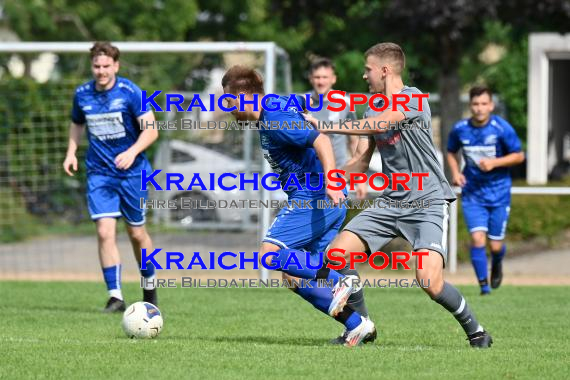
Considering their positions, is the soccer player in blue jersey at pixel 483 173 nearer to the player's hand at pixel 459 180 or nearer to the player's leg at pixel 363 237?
the player's hand at pixel 459 180

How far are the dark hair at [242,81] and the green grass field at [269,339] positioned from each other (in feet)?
5.80

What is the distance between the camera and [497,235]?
42.0 ft

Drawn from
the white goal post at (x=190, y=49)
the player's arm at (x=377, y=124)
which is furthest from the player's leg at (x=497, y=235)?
the player's arm at (x=377, y=124)

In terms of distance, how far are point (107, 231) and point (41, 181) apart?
7212 millimetres

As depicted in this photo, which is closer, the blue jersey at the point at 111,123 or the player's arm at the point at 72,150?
the blue jersey at the point at 111,123

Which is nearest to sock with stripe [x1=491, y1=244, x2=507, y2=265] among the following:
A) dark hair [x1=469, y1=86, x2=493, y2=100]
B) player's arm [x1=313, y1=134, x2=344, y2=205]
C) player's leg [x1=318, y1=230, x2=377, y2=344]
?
dark hair [x1=469, y1=86, x2=493, y2=100]

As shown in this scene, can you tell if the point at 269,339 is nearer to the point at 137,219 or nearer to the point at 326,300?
the point at 326,300

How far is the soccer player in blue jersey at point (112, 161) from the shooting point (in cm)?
1065

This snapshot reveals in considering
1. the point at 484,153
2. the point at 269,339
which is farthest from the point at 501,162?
the point at 269,339

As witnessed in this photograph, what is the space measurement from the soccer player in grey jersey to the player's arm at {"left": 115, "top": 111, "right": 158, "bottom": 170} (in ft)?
10.0

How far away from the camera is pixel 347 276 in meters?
8.20

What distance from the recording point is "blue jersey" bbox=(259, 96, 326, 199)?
793 centimetres

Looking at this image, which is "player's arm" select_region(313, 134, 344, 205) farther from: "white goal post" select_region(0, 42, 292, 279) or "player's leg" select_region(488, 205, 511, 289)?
"white goal post" select_region(0, 42, 292, 279)

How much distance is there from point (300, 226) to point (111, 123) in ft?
10.5
